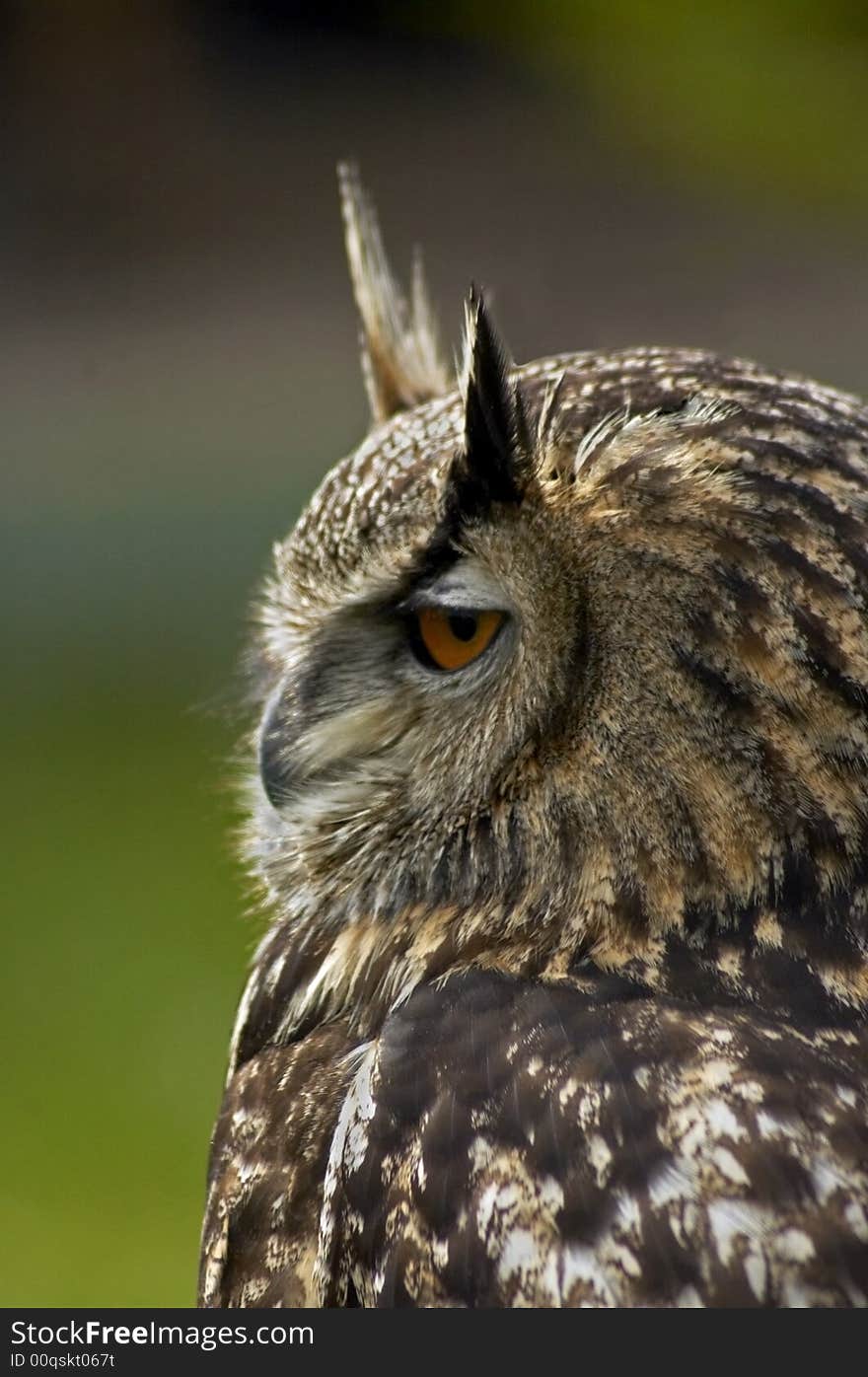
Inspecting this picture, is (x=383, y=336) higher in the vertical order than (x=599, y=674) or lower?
higher

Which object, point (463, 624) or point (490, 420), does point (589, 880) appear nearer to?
point (463, 624)

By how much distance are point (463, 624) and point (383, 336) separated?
0.71 metres

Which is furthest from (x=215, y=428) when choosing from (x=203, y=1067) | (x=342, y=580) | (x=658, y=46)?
(x=342, y=580)

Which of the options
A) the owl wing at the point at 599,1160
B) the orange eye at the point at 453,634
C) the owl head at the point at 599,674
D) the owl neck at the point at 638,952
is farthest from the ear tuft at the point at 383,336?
the owl wing at the point at 599,1160

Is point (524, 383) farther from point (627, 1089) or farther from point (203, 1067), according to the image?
point (203, 1067)

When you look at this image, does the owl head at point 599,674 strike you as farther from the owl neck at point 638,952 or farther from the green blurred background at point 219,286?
the green blurred background at point 219,286

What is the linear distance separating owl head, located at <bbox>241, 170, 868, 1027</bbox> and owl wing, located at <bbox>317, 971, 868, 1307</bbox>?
0.31 feet

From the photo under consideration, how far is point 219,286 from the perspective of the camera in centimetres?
632

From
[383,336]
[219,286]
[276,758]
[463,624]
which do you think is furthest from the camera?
[219,286]

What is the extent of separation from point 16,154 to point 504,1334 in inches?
245

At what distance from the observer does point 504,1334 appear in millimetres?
1140

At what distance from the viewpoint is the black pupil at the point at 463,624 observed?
1.42 metres

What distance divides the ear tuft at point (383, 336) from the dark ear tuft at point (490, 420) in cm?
59

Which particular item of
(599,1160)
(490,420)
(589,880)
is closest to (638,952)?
(589,880)
